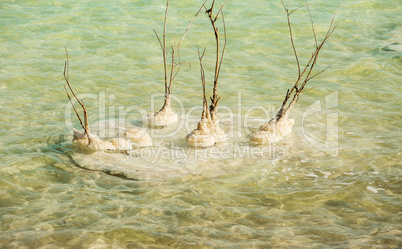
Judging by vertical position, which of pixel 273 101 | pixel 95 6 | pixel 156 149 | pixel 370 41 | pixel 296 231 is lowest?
pixel 296 231

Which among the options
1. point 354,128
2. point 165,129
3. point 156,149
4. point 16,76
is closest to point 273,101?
point 354,128

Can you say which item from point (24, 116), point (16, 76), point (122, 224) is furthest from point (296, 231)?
point (16, 76)

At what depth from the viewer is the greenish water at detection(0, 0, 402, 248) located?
13.8 feet

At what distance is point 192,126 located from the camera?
681 cm

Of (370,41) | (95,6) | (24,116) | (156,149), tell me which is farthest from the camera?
→ (95,6)

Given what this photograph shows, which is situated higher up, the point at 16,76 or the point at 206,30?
the point at 206,30

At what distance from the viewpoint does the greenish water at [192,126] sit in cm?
420

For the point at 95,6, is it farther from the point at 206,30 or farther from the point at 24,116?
the point at 24,116

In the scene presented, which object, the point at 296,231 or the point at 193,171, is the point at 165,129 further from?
the point at 296,231

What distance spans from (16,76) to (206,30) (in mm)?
5077

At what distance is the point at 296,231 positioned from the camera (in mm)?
4168

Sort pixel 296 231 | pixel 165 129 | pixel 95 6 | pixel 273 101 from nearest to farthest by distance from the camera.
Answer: pixel 296 231 → pixel 165 129 → pixel 273 101 → pixel 95 6

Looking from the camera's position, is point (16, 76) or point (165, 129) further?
point (16, 76)

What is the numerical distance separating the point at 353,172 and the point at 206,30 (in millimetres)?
7202
